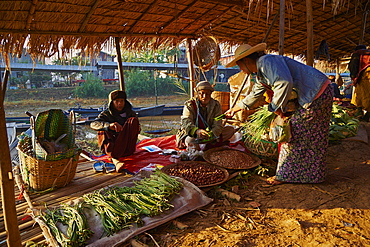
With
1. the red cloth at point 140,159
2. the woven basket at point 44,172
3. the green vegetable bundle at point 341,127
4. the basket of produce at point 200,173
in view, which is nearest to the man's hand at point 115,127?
the red cloth at point 140,159

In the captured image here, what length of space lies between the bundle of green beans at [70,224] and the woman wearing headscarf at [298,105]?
200 centimetres

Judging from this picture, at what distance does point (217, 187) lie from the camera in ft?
8.91

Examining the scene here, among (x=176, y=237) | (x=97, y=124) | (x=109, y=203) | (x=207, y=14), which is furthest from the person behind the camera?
(x=207, y=14)

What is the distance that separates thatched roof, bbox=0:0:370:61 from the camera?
11.5 feet

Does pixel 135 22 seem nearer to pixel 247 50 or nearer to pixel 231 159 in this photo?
pixel 247 50

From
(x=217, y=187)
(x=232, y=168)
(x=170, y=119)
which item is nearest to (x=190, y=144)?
(x=232, y=168)

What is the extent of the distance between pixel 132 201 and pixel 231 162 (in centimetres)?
146

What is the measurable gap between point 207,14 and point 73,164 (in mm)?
3984

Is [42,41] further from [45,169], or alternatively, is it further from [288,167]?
[288,167]

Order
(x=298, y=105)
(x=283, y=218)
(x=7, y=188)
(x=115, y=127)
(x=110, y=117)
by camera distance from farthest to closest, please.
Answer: (x=110, y=117)
(x=115, y=127)
(x=298, y=105)
(x=283, y=218)
(x=7, y=188)

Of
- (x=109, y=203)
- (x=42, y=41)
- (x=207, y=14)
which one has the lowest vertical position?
(x=109, y=203)

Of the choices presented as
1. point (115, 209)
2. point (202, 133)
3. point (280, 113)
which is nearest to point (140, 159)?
point (202, 133)

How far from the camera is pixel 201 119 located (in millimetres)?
3869

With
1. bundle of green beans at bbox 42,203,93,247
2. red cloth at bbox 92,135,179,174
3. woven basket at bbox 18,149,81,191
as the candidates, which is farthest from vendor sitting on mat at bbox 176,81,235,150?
bundle of green beans at bbox 42,203,93,247
